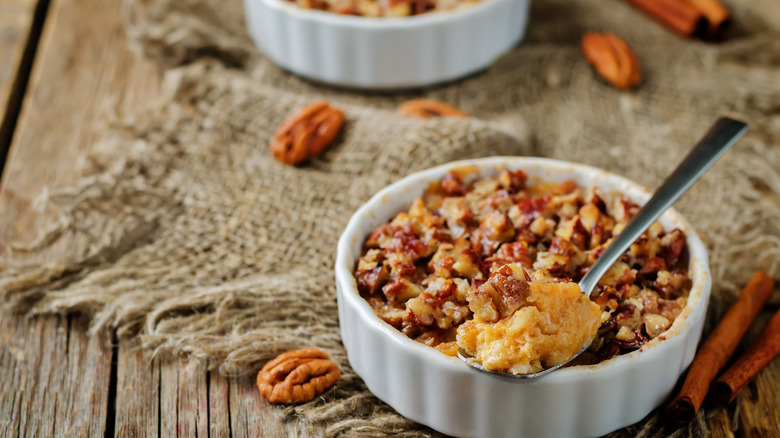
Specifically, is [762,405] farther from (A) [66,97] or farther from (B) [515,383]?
(A) [66,97]

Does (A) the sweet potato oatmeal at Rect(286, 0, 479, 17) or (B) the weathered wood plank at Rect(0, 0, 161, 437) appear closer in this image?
(B) the weathered wood plank at Rect(0, 0, 161, 437)

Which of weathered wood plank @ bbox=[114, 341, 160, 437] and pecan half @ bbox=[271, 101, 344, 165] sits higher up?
pecan half @ bbox=[271, 101, 344, 165]

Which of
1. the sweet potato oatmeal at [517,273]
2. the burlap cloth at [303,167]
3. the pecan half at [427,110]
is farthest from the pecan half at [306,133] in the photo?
the sweet potato oatmeal at [517,273]

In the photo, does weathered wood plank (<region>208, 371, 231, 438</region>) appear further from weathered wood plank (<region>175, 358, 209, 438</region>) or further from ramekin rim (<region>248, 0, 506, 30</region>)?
ramekin rim (<region>248, 0, 506, 30</region>)

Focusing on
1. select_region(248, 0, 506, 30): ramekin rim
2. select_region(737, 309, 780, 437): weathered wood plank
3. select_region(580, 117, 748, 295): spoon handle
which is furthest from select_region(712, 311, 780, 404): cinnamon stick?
select_region(248, 0, 506, 30): ramekin rim

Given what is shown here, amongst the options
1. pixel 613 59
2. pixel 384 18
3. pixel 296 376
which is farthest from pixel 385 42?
pixel 296 376

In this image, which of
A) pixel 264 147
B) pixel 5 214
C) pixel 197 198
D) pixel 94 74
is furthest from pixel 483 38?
pixel 5 214
